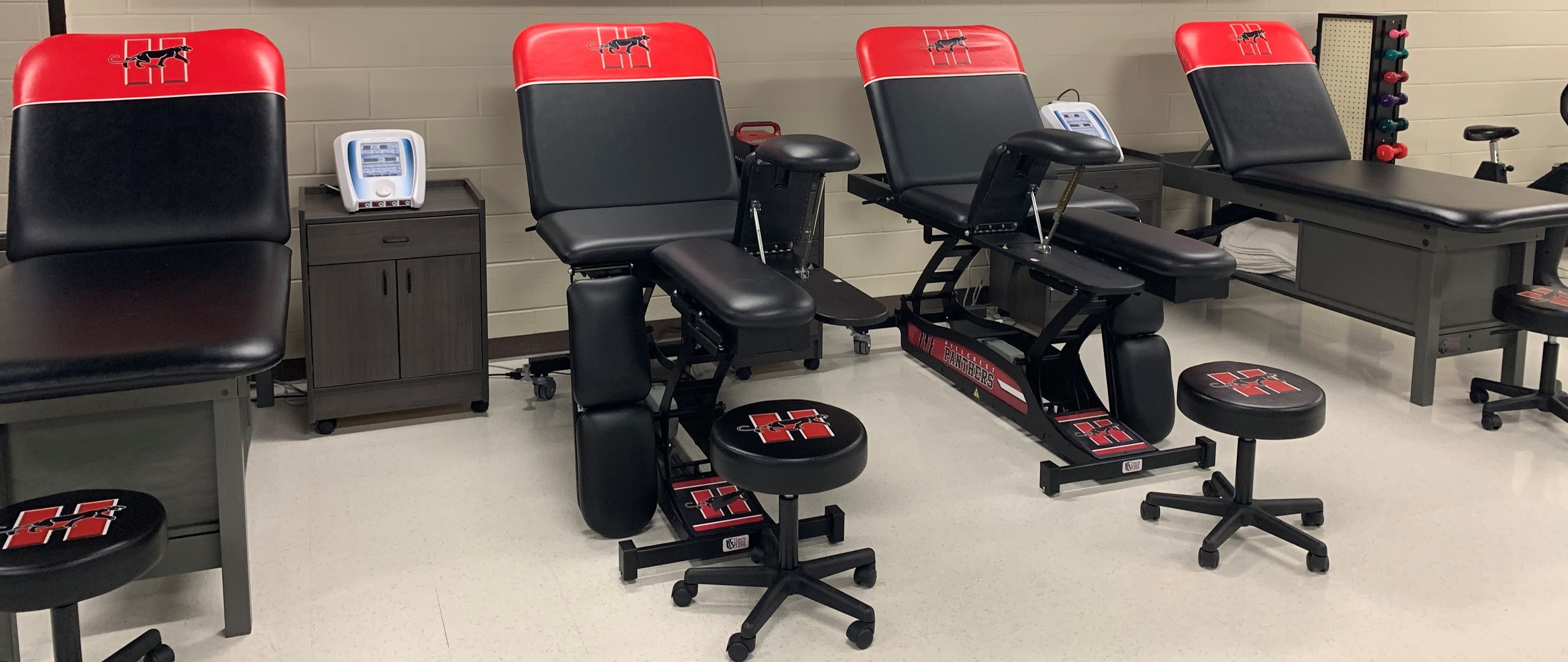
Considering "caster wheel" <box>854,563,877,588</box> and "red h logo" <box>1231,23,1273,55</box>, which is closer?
"caster wheel" <box>854,563,877,588</box>

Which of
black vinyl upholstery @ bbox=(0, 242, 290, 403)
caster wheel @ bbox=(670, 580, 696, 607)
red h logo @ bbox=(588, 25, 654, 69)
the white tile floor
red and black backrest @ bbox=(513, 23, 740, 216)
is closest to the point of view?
black vinyl upholstery @ bbox=(0, 242, 290, 403)

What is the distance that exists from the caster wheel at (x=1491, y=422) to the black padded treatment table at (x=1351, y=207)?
0.26 m

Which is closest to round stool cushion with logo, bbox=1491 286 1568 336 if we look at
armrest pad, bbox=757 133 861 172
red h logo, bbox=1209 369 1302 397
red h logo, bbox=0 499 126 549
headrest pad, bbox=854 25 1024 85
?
red h logo, bbox=1209 369 1302 397

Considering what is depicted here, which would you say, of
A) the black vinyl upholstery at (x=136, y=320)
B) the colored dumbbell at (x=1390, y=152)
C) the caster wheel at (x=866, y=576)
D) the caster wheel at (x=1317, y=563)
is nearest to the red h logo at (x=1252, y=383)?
the caster wheel at (x=1317, y=563)

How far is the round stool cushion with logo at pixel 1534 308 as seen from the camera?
395 centimetres

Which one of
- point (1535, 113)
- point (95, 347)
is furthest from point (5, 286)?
point (1535, 113)

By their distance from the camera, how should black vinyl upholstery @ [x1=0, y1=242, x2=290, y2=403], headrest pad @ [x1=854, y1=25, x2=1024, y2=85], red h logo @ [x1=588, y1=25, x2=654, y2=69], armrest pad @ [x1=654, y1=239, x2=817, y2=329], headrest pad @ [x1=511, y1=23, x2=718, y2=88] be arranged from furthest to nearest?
1. headrest pad @ [x1=854, y1=25, x2=1024, y2=85]
2. red h logo @ [x1=588, y1=25, x2=654, y2=69]
3. headrest pad @ [x1=511, y1=23, x2=718, y2=88]
4. armrest pad @ [x1=654, y1=239, x2=817, y2=329]
5. black vinyl upholstery @ [x1=0, y1=242, x2=290, y2=403]

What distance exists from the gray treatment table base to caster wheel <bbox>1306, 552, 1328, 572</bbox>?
2581 mm

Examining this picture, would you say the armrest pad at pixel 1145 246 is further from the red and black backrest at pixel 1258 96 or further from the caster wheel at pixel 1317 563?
the red and black backrest at pixel 1258 96

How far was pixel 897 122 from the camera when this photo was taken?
4496 mm

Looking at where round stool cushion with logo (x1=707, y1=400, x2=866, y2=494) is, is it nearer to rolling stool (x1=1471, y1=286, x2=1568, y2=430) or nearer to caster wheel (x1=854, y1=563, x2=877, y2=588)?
caster wheel (x1=854, y1=563, x2=877, y2=588)

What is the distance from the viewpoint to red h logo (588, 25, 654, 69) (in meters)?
4.02

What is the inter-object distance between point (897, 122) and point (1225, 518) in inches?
75.9

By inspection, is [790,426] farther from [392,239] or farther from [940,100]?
[940,100]
